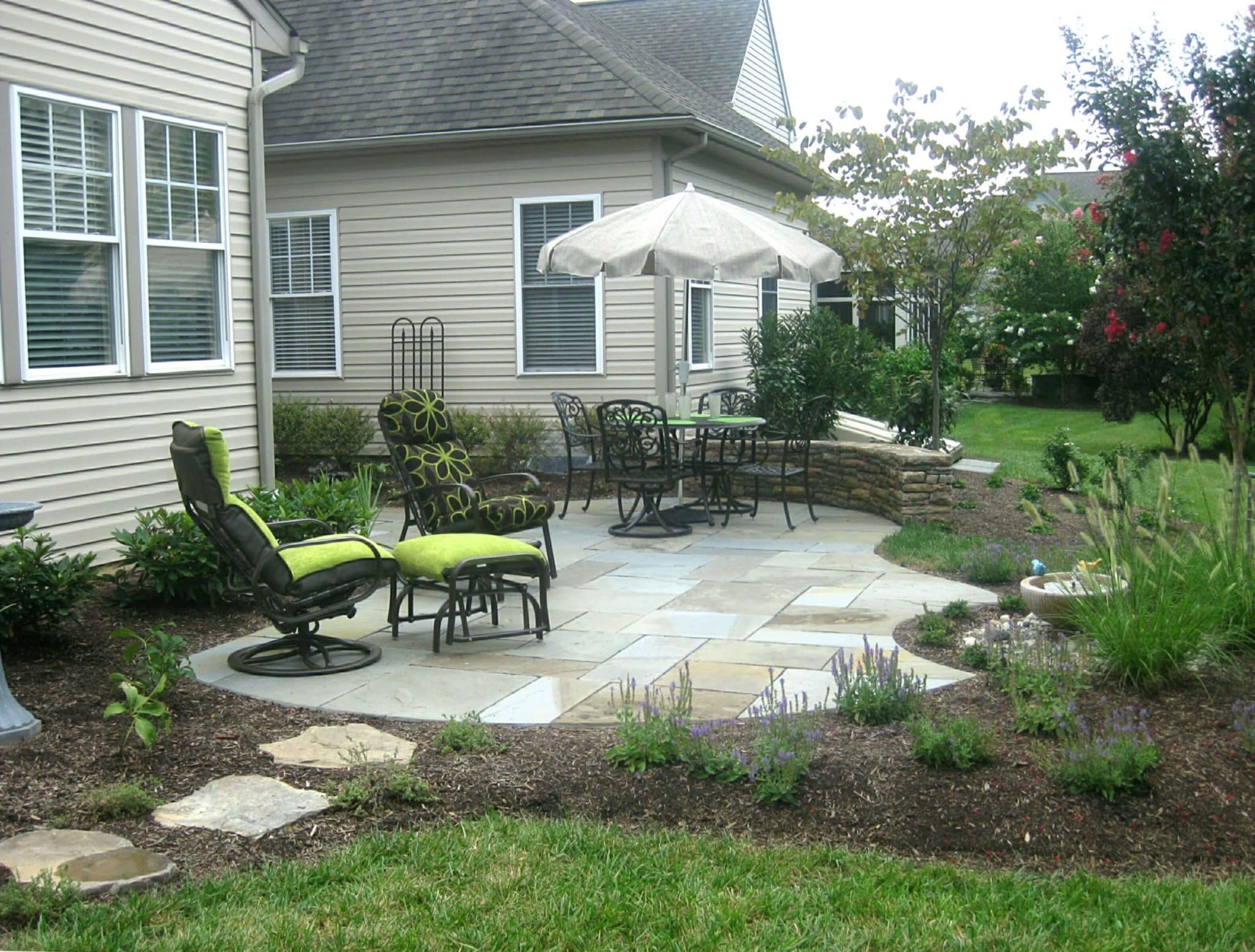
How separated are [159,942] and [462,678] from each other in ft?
9.16

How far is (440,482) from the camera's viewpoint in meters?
8.05

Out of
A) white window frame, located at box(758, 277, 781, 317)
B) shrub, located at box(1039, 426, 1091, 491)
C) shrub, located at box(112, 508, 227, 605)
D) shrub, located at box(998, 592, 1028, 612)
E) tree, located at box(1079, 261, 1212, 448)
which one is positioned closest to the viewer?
shrub, located at box(998, 592, 1028, 612)

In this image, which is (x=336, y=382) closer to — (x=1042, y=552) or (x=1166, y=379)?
(x=1042, y=552)

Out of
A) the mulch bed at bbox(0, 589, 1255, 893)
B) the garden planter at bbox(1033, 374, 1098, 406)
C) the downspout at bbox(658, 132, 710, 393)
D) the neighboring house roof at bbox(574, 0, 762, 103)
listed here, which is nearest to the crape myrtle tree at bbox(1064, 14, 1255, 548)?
the mulch bed at bbox(0, 589, 1255, 893)

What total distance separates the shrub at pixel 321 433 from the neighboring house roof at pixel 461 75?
285 cm

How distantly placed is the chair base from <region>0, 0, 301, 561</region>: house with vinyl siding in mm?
2119

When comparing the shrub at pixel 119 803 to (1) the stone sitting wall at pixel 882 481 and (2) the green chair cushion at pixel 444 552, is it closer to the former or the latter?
(2) the green chair cushion at pixel 444 552

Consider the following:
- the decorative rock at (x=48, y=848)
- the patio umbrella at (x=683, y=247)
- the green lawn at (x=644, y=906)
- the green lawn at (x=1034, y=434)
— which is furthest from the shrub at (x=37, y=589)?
the green lawn at (x=1034, y=434)

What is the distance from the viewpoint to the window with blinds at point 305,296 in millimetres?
14211

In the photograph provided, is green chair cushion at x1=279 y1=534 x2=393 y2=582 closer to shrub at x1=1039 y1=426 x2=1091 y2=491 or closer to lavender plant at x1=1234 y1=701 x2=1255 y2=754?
lavender plant at x1=1234 y1=701 x2=1255 y2=754

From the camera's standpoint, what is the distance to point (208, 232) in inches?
363

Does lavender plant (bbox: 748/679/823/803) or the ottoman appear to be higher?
the ottoman

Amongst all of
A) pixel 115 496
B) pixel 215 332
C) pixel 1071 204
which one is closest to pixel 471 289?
Result: pixel 215 332

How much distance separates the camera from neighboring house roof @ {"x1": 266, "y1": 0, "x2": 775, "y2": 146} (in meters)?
12.9
